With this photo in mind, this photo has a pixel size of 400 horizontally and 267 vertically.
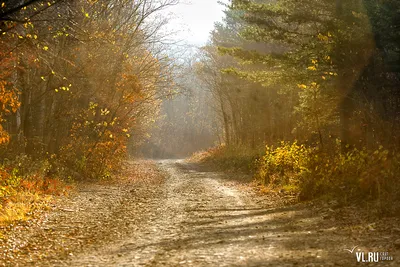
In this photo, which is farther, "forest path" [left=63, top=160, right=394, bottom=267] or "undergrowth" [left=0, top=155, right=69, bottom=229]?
"undergrowth" [left=0, top=155, right=69, bottom=229]

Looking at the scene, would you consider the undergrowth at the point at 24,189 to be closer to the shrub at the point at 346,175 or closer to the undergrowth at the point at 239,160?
the shrub at the point at 346,175

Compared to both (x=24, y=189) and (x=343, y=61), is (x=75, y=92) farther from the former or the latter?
(x=343, y=61)

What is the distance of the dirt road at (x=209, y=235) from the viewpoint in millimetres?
7383

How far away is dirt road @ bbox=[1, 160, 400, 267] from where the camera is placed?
7383 millimetres

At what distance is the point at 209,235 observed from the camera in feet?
30.4

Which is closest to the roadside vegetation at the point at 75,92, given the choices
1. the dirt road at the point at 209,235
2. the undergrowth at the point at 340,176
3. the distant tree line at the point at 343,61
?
the dirt road at the point at 209,235

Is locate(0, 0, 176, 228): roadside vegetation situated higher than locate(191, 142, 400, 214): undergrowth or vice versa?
locate(0, 0, 176, 228): roadside vegetation

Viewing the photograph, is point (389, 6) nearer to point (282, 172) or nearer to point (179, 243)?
point (282, 172)

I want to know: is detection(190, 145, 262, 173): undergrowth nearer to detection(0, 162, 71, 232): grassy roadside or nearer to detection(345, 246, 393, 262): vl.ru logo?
detection(0, 162, 71, 232): grassy roadside

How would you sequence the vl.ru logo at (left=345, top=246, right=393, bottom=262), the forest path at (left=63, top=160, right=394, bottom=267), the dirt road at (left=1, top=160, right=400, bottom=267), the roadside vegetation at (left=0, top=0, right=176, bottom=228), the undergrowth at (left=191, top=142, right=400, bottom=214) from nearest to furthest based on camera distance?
the vl.ru logo at (left=345, top=246, right=393, bottom=262) → the forest path at (left=63, top=160, right=394, bottom=267) → the dirt road at (left=1, top=160, right=400, bottom=267) → the undergrowth at (left=191, top=142, right=400, bottom=214) → the roadside vegetation at (left=0, top=0, right=176, bottom=228)

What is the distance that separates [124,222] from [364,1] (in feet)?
30.4

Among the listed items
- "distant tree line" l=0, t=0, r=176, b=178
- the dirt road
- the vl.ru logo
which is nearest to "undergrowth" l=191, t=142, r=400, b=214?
the dirt road

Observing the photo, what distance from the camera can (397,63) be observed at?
42.5ft

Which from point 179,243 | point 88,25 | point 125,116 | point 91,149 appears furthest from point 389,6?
point 125,116
